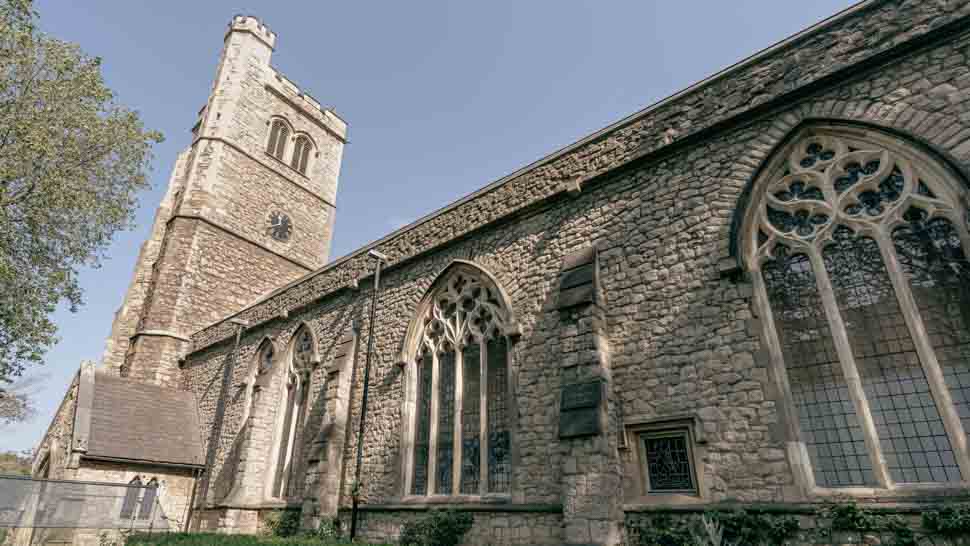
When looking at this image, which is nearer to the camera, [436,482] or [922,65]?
[922,65]

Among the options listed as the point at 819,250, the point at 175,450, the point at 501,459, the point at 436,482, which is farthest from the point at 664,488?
the point at 175,450

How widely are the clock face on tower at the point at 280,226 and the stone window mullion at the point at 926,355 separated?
22.5 metres

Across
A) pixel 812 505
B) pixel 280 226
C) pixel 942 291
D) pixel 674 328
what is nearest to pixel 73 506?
pixel 674 328

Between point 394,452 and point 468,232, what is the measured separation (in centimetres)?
476

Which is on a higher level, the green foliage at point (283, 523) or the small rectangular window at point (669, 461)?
the small rectangular window at point (669, 461)

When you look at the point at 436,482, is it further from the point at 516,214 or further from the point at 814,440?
the point at 814,440

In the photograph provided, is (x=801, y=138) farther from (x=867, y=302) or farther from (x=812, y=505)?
(x=812, y=505)

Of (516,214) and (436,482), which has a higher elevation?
(516,214)

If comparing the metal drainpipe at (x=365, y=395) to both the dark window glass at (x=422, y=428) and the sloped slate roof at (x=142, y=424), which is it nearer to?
the dark window glass at (x=422, y=428)

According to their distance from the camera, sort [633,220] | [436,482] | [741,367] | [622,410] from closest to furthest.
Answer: [741,367] → [622,410] → [633,220] → [436,482]

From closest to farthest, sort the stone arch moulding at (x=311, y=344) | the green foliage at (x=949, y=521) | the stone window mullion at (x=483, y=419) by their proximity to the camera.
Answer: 1. the green foliage at (x=949, y=521)
2. the stone window mullion at (x=483, y=419)
3. the stone arch moulding at (x=311, y=344)

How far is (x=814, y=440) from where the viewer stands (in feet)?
19.3

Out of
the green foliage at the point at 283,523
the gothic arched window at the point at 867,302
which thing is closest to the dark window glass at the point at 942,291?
the gothic arched window at the point at 867,302

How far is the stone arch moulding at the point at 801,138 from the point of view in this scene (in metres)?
5.84
